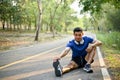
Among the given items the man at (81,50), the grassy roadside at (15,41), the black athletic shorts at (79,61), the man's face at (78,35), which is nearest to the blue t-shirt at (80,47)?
the man at (81,50)

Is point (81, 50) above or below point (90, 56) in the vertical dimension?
above

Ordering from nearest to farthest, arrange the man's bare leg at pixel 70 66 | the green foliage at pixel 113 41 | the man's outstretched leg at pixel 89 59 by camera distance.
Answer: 1. the man's outstretched leg at pixel 89 59
2. the man's bare leg at pixel 70 66
3. the green foliage at pixel 113 41

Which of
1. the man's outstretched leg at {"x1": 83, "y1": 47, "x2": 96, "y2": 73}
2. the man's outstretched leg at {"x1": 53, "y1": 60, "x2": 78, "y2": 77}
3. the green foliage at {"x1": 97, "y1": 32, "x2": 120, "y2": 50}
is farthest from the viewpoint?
the green foliage at {"x1": 97, "y1": 32, "x2": 120, "y2": 50}

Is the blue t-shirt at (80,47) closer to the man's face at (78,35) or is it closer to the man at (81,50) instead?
the man at (81,50)

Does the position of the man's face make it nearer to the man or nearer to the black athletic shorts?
the man

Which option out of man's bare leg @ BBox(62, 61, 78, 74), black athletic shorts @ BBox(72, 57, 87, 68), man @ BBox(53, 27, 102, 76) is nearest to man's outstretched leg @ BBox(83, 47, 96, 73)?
man @ BBox(53, 27, 102, 76)

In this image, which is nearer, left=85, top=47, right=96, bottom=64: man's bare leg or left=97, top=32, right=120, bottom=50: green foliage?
left=85, top=47, right=96, bottom=64: man's bare leg

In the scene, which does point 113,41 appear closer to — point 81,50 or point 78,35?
point 81,50

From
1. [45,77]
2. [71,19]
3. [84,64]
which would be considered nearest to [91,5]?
[84,64]

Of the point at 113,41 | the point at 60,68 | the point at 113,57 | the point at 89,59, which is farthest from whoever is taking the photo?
the point at 113,41

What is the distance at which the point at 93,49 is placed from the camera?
9.35 metres

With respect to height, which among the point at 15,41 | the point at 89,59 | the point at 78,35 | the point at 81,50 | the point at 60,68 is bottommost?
the point at 15,41

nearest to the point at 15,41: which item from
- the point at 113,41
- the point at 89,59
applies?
the point at 113,41

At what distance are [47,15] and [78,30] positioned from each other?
8918 cm
